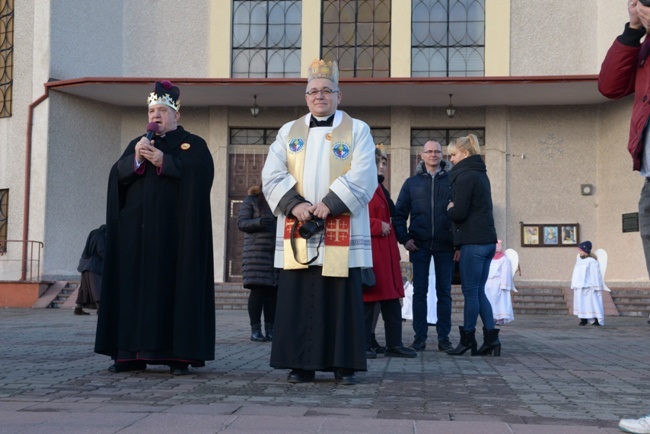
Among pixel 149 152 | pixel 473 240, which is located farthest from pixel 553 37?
pixel 149 152

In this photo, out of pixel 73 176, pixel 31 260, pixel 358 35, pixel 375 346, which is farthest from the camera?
pixel 358 35

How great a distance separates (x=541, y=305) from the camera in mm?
23625

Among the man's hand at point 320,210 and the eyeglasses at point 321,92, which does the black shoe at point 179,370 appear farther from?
the eyeglasses at point 321,92

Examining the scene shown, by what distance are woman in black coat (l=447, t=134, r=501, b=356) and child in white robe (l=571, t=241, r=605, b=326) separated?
8.95 meters

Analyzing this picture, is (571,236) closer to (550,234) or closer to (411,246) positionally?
(550,234)

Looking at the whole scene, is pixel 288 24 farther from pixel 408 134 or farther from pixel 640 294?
pixel 640 294

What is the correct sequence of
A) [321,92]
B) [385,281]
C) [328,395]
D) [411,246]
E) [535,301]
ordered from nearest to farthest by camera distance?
1. [328,395]
2. [321,92]
3. [385,281]
4. [411,246]
5. [535,301]

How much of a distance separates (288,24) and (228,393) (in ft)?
70.9

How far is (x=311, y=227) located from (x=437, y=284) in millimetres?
3845

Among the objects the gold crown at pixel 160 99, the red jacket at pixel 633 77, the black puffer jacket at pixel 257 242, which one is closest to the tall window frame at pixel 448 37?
the black puffer jacket at pixel 257 242

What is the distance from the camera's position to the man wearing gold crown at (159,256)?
24.4ft

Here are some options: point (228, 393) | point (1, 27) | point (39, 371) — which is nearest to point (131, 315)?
point (39, 371)

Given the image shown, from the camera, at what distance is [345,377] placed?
6.94 metres

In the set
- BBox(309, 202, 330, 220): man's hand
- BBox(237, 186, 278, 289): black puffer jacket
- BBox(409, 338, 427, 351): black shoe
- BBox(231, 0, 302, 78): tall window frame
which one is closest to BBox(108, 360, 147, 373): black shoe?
BBox(309, 202, 330, 220): man's hand
